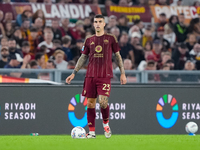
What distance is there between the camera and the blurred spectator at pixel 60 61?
11.9 metres

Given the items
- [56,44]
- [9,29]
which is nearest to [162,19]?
[56,44]

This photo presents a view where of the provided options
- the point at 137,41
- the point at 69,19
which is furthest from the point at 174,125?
the point at 69,19

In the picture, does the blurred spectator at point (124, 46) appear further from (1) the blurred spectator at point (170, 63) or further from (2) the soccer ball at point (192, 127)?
(2) the soccer ball at point (192, 127)

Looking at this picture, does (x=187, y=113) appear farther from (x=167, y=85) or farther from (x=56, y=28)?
(x=56, y=28)

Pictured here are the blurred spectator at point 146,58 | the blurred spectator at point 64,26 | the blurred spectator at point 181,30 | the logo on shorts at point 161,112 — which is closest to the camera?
the logo on shorts at point 161,112

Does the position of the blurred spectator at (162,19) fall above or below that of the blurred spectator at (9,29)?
above

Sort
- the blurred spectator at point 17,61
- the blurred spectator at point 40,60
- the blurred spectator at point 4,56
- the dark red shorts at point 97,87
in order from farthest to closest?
the blurred spectator at point 40,60 < the blurred spectator at point 4,56 < the blurred spectator at point 17,61 < the dark red shorts at point 97,87

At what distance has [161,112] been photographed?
10734mm

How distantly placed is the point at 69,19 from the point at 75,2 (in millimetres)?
870

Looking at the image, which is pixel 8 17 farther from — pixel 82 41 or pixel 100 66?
pixel 100 66

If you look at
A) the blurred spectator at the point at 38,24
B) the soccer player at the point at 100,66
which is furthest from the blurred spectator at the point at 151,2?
the soccer player at the point at 100,66

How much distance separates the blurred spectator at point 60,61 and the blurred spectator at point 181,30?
4905mm

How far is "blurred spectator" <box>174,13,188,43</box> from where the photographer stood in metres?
15.5

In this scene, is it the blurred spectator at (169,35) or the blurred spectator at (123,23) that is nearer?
the blurred spectator at (123,23)
